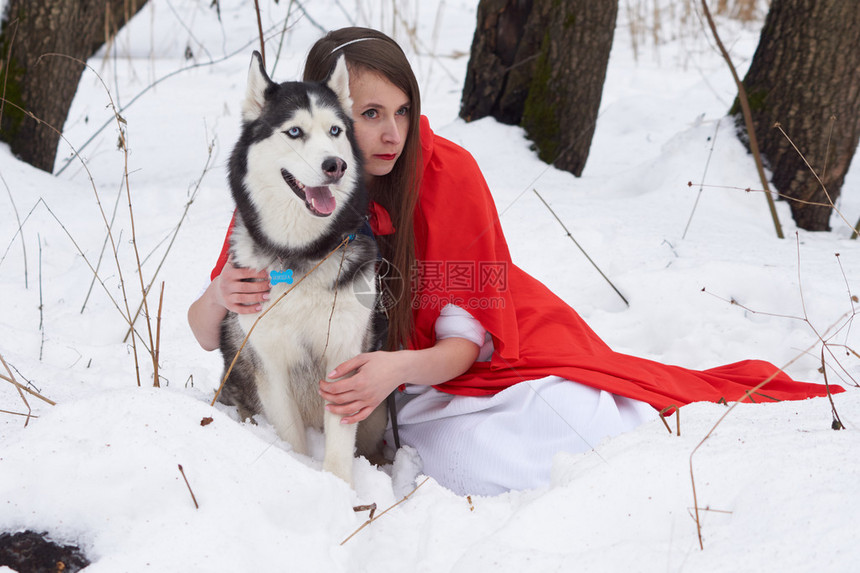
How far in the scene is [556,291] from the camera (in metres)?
3.36

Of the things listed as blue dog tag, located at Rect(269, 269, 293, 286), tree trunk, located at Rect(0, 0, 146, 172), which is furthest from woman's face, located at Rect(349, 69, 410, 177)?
tree trunk, located at Rect(0, 0, 146, 172)

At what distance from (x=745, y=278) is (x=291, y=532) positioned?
2.59m

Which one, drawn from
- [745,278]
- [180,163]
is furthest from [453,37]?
[745,278]

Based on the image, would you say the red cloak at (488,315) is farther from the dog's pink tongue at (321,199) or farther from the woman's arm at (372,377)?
the dog's pink tongue at (321,199)

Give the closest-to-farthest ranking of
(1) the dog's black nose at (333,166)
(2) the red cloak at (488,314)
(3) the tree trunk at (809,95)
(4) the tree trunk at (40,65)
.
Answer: (1) the dog's black nose at (333,166) → (2) the red cloak at (488,314) → (3) the tree trunk at (809,95) → (4) the tree trunk at (40,65)

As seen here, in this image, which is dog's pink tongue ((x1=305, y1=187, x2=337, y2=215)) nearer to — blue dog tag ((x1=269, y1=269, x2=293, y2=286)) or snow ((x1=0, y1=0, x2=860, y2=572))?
blue dog tag ((x1=269, y1=269, x2=293, y2=286))

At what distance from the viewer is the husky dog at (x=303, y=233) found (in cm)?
171

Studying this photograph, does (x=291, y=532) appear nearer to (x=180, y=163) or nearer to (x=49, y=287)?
(x=49, y=287)

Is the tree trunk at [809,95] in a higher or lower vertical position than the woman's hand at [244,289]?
higher

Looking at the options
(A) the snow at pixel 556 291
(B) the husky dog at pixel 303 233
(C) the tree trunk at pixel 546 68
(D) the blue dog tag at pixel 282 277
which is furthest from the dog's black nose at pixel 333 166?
(C) the tree trunk at pixel 546 68

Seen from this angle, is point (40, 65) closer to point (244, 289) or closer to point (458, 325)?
point (244, 289)

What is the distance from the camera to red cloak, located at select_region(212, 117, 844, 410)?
6.63 ft

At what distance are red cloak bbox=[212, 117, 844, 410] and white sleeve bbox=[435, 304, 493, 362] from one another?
0.03 m

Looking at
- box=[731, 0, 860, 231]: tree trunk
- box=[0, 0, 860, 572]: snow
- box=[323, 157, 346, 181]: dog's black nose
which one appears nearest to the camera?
box=[0, 0, 860, 572]: snow
